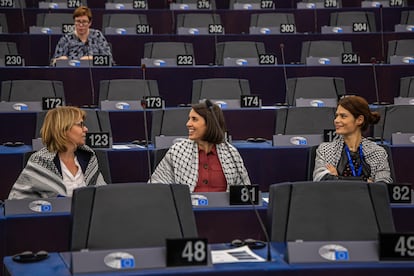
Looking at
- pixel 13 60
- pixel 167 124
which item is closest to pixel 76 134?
pixel 167 124

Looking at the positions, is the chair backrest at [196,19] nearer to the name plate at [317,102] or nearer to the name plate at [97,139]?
the name plate at [317,102]

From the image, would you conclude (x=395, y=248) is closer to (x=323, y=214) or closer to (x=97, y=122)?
(x=323, y=214)

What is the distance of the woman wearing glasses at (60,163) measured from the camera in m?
4.09

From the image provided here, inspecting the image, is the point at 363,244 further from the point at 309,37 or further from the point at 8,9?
the point at 8,9

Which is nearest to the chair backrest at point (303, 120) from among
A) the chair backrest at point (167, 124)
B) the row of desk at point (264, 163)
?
the row of desk at point (264, 163)

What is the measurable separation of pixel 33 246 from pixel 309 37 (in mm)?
5286

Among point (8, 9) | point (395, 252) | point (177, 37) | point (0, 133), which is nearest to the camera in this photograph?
point (395, 252)

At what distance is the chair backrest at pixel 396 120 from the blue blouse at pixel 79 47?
295 cm

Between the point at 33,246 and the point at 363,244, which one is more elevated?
the point at 363,244

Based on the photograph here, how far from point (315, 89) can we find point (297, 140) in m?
1.48

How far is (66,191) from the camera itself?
416 cm

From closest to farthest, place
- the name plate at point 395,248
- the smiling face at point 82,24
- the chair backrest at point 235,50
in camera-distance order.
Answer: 1. the name plate at point 395,248
2. the smiling face at point 82,24
3. the chair backrest at point 235,50

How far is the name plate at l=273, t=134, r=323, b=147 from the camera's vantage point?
5.24 m

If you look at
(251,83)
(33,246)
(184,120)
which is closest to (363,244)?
(33,246)
